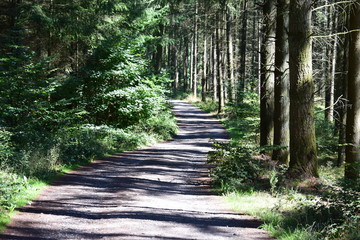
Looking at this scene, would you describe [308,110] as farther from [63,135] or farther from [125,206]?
[63,135]

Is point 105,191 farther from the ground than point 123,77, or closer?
closer

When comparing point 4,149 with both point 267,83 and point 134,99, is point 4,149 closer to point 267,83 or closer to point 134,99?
point 267,83

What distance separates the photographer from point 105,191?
9188mm

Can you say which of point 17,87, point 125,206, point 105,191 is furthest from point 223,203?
point 17,87

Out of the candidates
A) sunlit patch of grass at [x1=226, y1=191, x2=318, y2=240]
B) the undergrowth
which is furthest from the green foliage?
sunlit patch of grass at [x1=226, y1=191, x2=318, y2=240]

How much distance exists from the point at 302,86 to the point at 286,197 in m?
2.75

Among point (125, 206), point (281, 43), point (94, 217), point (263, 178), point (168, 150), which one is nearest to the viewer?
point (94, 217)

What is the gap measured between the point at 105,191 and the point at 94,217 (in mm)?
2216

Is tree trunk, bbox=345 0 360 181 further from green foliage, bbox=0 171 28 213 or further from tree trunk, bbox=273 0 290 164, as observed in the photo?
green foliage, bbox=0 171 28 213

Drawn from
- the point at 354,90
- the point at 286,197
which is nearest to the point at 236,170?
the point at 286,197

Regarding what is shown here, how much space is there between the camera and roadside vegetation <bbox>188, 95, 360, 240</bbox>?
5.85 metres

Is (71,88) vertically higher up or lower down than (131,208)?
higher up

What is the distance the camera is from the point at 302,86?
9.12 m

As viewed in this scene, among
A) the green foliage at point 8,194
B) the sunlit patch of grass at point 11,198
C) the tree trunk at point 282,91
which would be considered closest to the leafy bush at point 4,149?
the sunlit patch of grass at point 11,198
